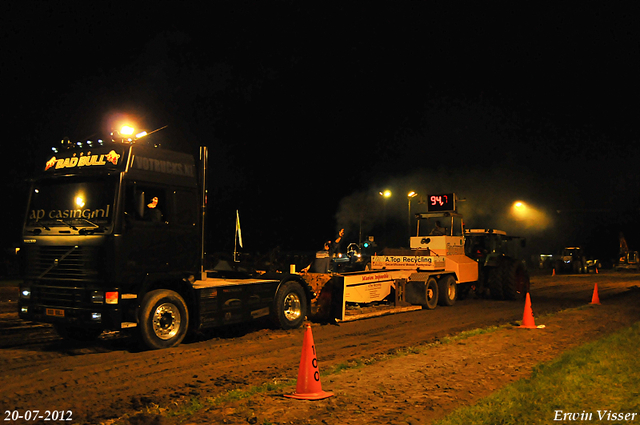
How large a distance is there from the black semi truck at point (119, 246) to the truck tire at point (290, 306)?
53.6 inches

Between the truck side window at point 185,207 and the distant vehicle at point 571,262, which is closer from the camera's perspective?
the truck side window at point 185,207

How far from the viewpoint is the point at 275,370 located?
7.95 meters

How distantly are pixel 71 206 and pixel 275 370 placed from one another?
4435 millimetres

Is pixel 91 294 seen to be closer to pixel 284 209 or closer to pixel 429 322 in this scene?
pixel 429 322

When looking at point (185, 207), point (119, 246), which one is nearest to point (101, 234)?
point (119, 246)

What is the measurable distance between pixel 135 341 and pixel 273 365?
128 inches

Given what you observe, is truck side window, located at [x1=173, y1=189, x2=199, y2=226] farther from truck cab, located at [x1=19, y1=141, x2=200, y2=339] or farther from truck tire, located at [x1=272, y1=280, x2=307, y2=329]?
truck tire, located at [x1=272, y1=280, x2=307, y2=329]

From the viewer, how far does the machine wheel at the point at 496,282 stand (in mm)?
17828

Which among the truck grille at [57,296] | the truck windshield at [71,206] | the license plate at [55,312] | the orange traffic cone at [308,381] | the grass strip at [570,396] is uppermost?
the truck windshield at [71,206]

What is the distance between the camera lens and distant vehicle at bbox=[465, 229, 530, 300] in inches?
700

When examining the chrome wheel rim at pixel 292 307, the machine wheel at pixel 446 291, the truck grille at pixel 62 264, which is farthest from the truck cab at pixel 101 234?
the machine wheel at pixel 446 291

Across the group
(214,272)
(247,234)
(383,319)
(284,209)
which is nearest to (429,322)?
(383,319)

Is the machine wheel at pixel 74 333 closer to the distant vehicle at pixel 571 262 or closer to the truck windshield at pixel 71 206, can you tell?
the truck windshield at pixel 71 206

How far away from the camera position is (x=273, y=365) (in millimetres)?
8297
